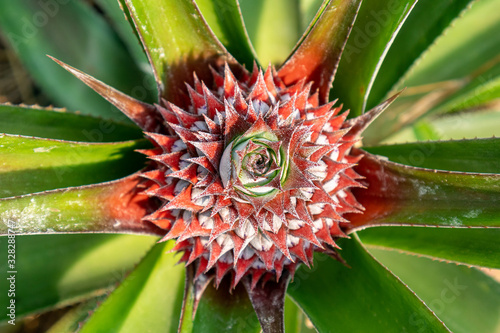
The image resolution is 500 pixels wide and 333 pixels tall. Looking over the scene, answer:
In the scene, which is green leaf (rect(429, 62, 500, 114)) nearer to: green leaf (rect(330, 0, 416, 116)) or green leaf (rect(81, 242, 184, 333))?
green leaf (rect(330, 0, 416, 116))

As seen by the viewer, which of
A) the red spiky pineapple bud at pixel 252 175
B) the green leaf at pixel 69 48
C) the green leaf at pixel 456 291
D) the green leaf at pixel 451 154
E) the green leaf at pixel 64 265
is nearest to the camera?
the red spiky pineapple bud at pixel 252 175

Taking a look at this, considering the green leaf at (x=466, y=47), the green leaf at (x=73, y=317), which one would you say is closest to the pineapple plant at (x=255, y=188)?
the green leaf at (x=466, y=47)

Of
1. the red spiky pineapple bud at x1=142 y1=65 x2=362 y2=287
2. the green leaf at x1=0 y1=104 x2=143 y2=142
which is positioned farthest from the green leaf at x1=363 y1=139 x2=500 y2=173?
the green leaf at x1=0 y1=104 x2=143 y2=142

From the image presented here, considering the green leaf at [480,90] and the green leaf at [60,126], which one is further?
the green leaf at [480,90]

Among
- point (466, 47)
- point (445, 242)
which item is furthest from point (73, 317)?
point (466, 47)

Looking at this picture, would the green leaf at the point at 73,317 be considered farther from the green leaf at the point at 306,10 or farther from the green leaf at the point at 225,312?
the green leaf at the point at 306,10

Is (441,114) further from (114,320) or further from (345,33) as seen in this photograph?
(114,320)

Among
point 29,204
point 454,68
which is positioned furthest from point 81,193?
point 454,68
